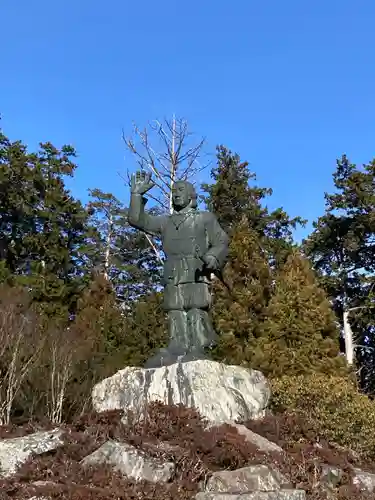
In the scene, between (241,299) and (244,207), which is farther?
(244,207)

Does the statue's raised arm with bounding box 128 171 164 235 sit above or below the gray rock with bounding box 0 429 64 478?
above

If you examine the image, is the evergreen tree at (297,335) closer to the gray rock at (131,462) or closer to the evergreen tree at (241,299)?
the evergreen tree at (241,299)

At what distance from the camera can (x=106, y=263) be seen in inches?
1013

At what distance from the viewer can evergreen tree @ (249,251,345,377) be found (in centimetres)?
1355

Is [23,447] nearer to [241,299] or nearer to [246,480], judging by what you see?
[246,480]

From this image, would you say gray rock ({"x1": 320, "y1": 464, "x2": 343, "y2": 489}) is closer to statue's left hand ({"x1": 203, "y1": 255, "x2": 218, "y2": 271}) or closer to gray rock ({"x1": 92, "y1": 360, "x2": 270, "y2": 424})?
gray rock ({"x1": 92, "y1": 360, "x2": 270, "y2": 424})

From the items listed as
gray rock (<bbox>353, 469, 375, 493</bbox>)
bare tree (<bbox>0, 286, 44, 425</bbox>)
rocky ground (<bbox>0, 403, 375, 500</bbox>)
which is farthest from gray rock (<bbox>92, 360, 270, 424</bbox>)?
bare tree (<bbox>0, 286, 44, 425</bbox>)

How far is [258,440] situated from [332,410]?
2.34 meters

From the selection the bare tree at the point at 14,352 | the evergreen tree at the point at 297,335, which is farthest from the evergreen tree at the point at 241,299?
the bare tree at the point at 14,352

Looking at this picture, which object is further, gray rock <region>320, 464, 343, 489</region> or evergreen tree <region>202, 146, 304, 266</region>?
evergreen tree <region>202, 146, 304, 266</region>

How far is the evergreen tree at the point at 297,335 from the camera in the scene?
44.4 ft

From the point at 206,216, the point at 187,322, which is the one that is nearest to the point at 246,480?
the point at 187,322

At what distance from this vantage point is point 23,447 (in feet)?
20.1

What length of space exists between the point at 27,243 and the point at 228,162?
29.6 feet
